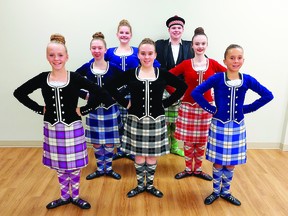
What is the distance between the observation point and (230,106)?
8.08 feet

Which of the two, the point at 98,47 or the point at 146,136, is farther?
the point at 98,47

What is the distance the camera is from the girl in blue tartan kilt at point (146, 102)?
8.18 ft

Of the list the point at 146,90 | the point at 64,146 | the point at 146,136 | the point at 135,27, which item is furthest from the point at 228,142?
the point at 135,27

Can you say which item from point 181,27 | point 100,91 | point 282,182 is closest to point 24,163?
point 100,91

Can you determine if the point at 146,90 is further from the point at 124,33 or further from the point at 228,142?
the point at 124,33

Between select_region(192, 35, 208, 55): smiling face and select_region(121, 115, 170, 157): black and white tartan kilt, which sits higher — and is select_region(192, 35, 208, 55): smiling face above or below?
above

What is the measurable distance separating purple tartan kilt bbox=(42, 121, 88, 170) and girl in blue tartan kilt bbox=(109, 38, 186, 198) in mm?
436

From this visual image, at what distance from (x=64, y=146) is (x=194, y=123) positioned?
4.16 feet

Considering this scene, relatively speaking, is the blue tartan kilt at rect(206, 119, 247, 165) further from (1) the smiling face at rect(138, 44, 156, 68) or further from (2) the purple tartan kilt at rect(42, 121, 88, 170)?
(2) the purple tartan kilt at rect(42, 121, 88, 170)

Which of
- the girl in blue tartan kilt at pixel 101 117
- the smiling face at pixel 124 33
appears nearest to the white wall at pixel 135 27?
the smiling face at pixel 124 33

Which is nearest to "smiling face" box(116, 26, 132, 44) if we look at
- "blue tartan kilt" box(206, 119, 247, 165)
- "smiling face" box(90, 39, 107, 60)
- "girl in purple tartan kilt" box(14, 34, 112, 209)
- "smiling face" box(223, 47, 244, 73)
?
"smiling face" box(90, 39, 107, 60)

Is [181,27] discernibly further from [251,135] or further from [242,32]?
[251,135]

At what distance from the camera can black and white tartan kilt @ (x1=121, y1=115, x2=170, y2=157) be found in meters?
A: 2.56

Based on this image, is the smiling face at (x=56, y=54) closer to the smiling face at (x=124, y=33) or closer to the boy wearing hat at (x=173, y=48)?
the smiling face at (x=124, y=33)
